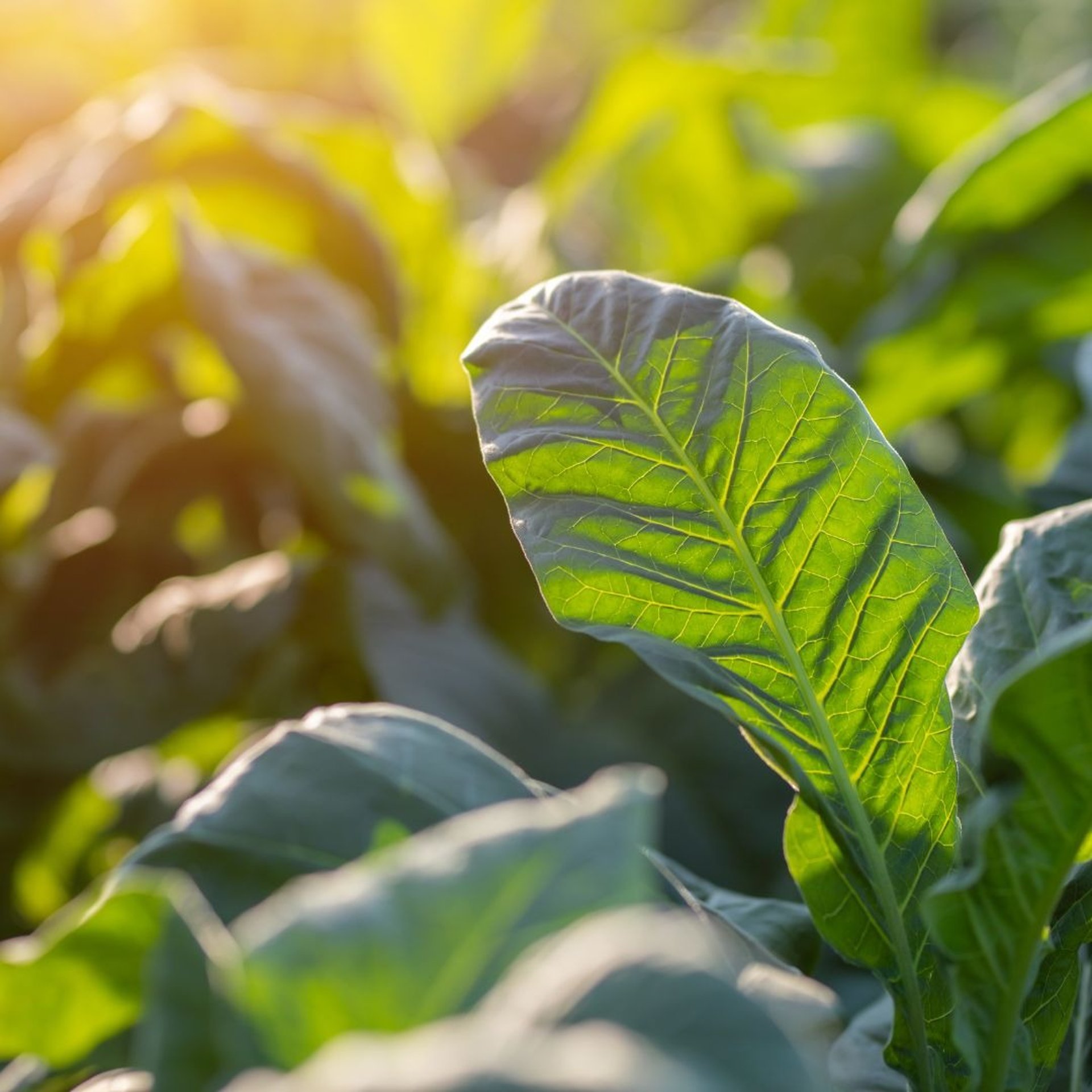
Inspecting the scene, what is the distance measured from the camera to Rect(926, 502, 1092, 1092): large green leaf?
242 mm

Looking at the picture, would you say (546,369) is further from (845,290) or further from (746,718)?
(845,290)

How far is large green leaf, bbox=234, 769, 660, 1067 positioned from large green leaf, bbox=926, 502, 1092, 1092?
90 millimetres

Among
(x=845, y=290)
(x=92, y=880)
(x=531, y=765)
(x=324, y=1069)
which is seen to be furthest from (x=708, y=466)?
(x=845, y=290)

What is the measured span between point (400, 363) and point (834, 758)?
0.48 m

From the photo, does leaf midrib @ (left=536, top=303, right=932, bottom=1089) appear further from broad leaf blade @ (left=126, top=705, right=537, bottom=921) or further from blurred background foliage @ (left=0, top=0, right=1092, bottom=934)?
blurred background foliage @ (left=0, top=0, right=1092, bottom=934)

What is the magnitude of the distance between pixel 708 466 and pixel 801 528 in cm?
3

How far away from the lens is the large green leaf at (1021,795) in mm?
242

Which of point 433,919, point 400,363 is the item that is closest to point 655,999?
point 433,919

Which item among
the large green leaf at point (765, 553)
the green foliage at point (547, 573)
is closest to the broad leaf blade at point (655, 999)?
the green foliage at point (547, 573)

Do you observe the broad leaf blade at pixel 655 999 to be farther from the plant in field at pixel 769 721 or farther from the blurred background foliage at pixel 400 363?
the blurred background foliage at pixel 400 363

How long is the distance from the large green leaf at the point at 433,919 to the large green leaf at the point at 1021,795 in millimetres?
90

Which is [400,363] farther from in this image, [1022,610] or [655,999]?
[655,999]

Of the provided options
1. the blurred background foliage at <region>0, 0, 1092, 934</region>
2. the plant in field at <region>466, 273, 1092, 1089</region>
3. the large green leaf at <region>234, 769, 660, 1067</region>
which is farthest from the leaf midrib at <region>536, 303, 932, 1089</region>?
the blurred background foliage at <region>0, 0, 1092, 934</region>

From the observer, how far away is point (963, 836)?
0.25 meters
